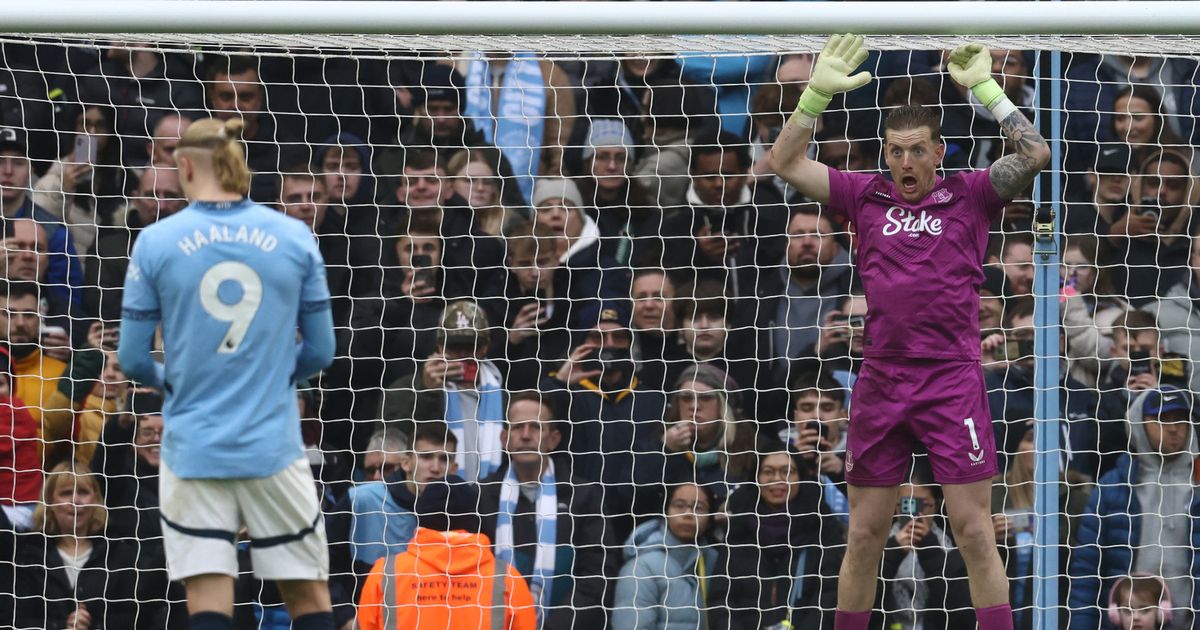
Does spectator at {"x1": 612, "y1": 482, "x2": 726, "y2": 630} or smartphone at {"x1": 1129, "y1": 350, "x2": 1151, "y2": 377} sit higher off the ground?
smartphone at {"x1": 1129, "y1": 350, "x2": 1151, "y2": 377}

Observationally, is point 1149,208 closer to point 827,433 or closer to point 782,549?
point 827,433

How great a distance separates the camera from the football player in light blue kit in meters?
3.97

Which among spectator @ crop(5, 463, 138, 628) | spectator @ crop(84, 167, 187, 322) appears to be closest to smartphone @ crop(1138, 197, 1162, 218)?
spectator @ crop(84, 167, 187, 322)

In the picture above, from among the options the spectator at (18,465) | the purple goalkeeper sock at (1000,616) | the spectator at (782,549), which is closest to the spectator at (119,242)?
the spectator at (18,465)

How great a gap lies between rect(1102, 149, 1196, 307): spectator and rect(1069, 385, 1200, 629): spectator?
532 millimetres

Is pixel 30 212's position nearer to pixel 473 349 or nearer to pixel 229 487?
pixel 473 349

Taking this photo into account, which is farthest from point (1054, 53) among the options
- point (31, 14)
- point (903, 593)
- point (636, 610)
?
point (31, 14)

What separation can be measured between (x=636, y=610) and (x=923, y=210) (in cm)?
215

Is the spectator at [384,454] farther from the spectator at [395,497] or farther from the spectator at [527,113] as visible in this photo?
the spectator at [527,113]

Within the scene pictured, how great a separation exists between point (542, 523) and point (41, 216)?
8.19 feet

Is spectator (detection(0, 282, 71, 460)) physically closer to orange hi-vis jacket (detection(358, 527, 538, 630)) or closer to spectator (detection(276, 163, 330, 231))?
spectator (detection(276, 163, 330, 231))

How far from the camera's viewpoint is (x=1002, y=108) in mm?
4859

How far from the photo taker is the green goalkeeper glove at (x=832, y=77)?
4.82 m

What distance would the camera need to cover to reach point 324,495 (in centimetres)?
618
